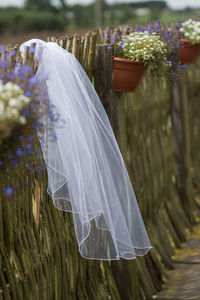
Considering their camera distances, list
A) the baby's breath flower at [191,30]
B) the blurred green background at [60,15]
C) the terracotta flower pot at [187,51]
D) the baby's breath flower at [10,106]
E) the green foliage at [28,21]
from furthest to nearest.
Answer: the green foliage at [28,21] < the blurred green background at [60,15] < the terracotta flower pot at [187,51] < the baby's breath flower at [191,30] < the baby's breath flower at [10,106]

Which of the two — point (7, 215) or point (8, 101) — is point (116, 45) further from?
point (8, 101)

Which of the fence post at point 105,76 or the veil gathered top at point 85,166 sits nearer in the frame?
the veil gathered top at point 85,166

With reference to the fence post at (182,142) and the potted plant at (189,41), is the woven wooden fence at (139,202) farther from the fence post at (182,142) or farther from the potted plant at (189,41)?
the potted plant at (189,41)

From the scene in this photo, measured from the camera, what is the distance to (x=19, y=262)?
2.64 m

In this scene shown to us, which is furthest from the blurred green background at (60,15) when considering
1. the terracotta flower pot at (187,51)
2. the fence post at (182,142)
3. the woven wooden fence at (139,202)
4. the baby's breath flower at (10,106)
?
the baby's breath flower at (10,106)

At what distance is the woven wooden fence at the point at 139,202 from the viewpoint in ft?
8.63

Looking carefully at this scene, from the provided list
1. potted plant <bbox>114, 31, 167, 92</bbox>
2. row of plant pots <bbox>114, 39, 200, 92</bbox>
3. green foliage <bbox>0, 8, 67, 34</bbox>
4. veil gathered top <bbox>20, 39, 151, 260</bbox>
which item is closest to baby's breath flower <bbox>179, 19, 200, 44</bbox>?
potted plant <bbox>114, 31, 167, 92</bbox>

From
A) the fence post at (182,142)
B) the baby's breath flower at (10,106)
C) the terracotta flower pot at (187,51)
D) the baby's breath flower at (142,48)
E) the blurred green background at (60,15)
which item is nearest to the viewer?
the baby's breath flower at (10,106)

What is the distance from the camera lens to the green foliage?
2938 cm

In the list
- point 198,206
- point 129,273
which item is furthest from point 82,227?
point 198,206

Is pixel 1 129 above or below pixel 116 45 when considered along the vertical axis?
below

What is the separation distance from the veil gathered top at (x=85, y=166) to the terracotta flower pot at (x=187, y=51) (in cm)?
174

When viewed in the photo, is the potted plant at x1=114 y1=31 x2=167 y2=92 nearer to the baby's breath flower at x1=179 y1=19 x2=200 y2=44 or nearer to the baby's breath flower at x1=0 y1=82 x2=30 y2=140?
the baby's breath flower at x1=179 y1=19 x2=200 y2=44

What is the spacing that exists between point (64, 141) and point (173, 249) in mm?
2359
